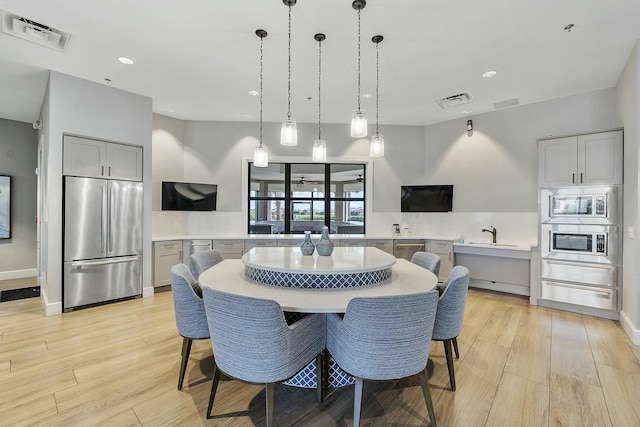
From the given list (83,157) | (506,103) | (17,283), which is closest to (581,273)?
(506,103)

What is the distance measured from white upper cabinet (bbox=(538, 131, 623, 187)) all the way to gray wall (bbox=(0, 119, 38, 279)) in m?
8.54

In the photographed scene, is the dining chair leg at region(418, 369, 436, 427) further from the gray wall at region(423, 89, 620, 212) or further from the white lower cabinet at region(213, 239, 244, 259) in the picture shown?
the gray wall at region(423, 89, 620, 212)

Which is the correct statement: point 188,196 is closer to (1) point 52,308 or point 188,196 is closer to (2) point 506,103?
(1) point 52,308

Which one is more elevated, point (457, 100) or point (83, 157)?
point (457, 100)

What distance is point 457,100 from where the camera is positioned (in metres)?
4.57

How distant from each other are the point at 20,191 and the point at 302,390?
6510 millimetres

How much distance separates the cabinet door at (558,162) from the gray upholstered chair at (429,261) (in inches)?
92.2

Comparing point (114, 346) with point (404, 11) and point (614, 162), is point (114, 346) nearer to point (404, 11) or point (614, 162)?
point (404, 11)

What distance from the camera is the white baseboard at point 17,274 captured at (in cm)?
532

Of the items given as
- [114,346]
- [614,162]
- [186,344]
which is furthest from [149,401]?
[614,162]

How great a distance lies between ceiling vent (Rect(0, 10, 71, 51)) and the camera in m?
2.77

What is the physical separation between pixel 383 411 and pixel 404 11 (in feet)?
10.2

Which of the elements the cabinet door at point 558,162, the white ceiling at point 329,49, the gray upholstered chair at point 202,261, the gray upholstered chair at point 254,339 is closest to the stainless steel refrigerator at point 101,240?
the white ceiling at point 329,49

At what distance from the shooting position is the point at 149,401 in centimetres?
204
